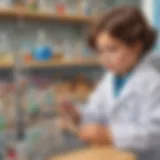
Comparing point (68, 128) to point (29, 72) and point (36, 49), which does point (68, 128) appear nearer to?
point (29, 72)

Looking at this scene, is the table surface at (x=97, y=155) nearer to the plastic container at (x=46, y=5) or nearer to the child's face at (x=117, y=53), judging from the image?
the child's face at (x=117, y=53)

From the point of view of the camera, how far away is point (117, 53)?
0.84 m

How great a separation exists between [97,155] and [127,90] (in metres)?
0.18

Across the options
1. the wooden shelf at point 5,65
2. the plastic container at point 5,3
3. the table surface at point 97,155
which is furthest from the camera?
the plastic container at point 5,3

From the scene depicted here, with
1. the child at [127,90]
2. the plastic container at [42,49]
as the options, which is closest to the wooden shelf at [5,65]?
the plastic container at [42,49]

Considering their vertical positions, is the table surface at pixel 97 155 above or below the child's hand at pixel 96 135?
below

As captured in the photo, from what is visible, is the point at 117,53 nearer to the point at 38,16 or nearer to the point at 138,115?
the point at 138,115

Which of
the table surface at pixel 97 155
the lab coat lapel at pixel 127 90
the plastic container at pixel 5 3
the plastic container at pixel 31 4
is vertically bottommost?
the table surface at pixel 97 155

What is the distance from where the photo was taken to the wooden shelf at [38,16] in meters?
1.39

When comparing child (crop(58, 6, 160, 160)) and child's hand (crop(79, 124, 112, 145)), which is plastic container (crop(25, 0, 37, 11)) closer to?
child (crop(58, 6, 160, 160))

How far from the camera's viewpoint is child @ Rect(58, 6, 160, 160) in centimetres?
75

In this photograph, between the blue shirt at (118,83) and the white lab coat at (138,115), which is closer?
the white lab coat at (138,115)

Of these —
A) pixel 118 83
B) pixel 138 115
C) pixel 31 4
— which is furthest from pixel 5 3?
pixel 138 115

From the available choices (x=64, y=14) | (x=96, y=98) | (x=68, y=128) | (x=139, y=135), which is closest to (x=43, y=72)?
(x=64, y=14)
